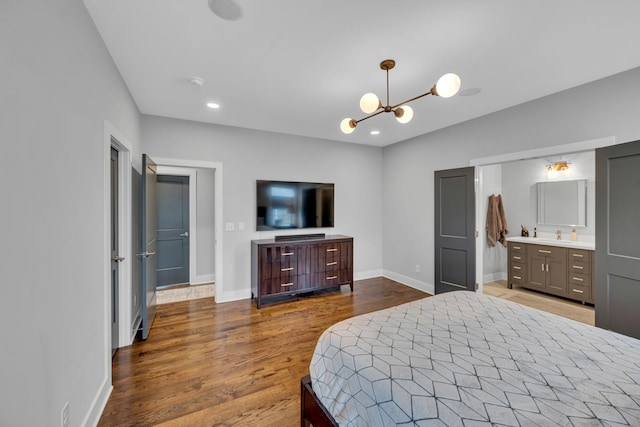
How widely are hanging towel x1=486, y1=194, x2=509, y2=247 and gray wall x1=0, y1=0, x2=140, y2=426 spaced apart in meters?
5.77

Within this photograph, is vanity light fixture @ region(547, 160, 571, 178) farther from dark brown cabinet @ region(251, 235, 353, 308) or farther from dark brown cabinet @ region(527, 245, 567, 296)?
dark brown cabinet @ region(251, 235, 353, 308)

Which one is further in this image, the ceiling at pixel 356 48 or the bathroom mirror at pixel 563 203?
the bathroom mirror at pixel 563 203

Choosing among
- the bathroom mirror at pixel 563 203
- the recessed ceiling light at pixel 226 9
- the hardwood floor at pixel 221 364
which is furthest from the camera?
the bathroom mirror at pixel 563 203

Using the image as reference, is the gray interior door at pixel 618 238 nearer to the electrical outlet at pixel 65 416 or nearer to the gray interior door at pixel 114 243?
the electrical outlet at pixel 65 416

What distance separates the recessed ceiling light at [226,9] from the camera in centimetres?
158

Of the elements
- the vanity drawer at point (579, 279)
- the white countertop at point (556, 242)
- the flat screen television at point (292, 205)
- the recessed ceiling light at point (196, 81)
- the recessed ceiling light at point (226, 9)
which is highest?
the recessed ceiling light at point (196, 81)

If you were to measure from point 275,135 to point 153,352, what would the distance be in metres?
3.33

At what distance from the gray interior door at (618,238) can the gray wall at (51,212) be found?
399 cm

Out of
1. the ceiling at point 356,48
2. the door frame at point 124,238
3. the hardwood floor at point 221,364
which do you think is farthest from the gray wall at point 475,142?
the door frame at point 124,238

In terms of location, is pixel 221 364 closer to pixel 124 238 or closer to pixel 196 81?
pixel 124 238

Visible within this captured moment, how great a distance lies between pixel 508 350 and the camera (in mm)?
1372

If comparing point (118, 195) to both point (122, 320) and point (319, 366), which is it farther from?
point (319, 366)

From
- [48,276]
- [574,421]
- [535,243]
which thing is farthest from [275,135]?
[535,243]

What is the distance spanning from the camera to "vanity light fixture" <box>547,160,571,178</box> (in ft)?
14.6
